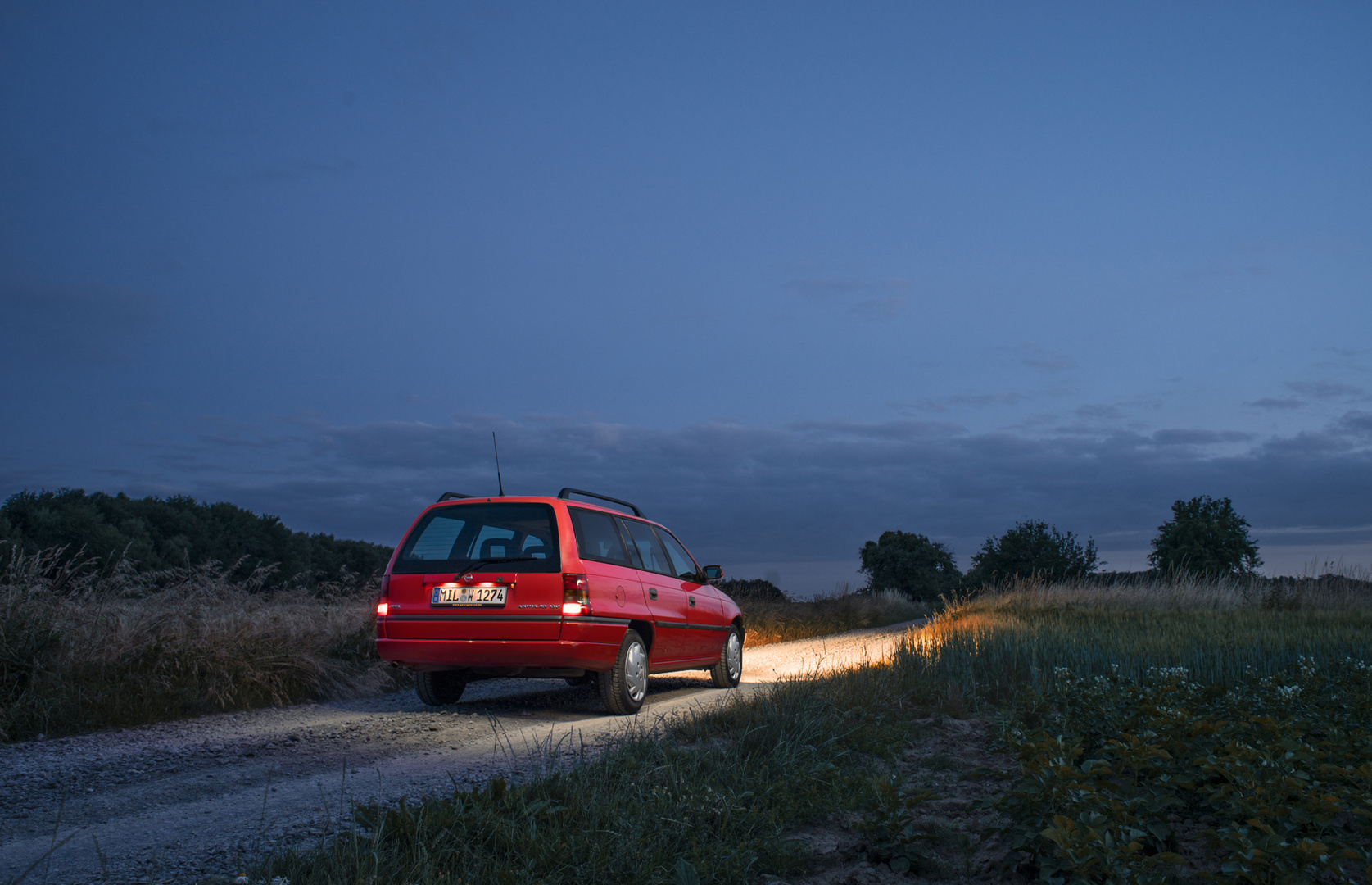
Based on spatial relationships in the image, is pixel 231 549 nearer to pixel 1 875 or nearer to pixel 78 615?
pixel 78 615

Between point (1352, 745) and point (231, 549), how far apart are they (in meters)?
50.4

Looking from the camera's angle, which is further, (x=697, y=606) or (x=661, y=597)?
(x=697, y=606)

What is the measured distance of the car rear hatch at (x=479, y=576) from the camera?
23.3 feet

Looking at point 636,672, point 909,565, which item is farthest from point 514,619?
point 909,565

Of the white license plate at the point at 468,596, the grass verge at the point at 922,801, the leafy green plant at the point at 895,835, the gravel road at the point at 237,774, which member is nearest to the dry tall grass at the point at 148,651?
the gravel road at the point at 237,774

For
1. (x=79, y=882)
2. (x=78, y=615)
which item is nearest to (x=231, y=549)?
(x=78, y=615)

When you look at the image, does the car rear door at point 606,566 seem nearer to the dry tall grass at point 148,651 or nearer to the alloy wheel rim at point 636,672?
the alloy wheel rim at point 636,672

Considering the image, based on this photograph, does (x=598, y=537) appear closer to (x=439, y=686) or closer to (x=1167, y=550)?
(x=439, y=686)

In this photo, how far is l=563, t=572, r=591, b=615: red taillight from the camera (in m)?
7.05

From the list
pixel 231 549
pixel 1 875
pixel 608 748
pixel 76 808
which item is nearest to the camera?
pixel 1 875

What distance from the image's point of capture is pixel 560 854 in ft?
10.8

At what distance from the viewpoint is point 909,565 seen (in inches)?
2397

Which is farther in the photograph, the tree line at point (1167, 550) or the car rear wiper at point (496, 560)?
the tree line at point (1167, 550)

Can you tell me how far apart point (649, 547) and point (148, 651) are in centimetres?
497
